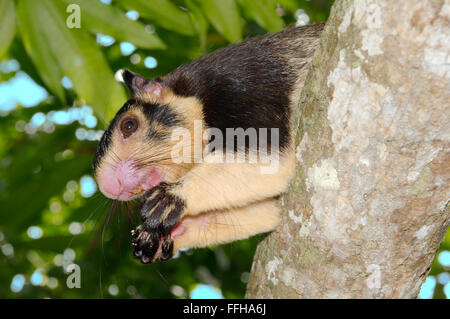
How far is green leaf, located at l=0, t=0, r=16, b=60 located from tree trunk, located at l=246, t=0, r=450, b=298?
167 cm

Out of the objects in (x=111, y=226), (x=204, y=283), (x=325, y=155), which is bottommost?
(x=204, y=283)

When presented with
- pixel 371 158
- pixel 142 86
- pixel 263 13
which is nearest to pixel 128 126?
pixel 142 86

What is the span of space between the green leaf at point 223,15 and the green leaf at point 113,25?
0.36 meters

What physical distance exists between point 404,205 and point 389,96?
523mm

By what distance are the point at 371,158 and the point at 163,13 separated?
5.71 ft

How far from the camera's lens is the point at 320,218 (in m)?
2.52

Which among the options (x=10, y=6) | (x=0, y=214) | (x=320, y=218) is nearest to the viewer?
(x=320, y=218)

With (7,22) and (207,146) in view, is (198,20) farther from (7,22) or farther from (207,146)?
(7,22)

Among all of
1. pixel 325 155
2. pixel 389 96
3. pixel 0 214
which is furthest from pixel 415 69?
pixel 0 214

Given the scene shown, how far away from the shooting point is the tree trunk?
206 cm

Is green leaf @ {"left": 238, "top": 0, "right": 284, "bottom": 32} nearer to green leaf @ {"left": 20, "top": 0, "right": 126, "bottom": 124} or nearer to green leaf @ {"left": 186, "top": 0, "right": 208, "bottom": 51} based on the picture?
green leaf @ {"left": 186, "top": 0, "right": 208, "bottom": 51}

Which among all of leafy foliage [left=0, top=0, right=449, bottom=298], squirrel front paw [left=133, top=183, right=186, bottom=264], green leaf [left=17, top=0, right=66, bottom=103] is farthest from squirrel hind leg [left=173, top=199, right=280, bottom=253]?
green leaf [left=17, top=0, right=66, bottom=103]

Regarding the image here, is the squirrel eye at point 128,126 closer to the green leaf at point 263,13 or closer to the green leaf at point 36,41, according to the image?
the green leaf at point 36,41

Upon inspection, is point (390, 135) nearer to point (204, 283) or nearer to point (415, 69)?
point (415, 69)
